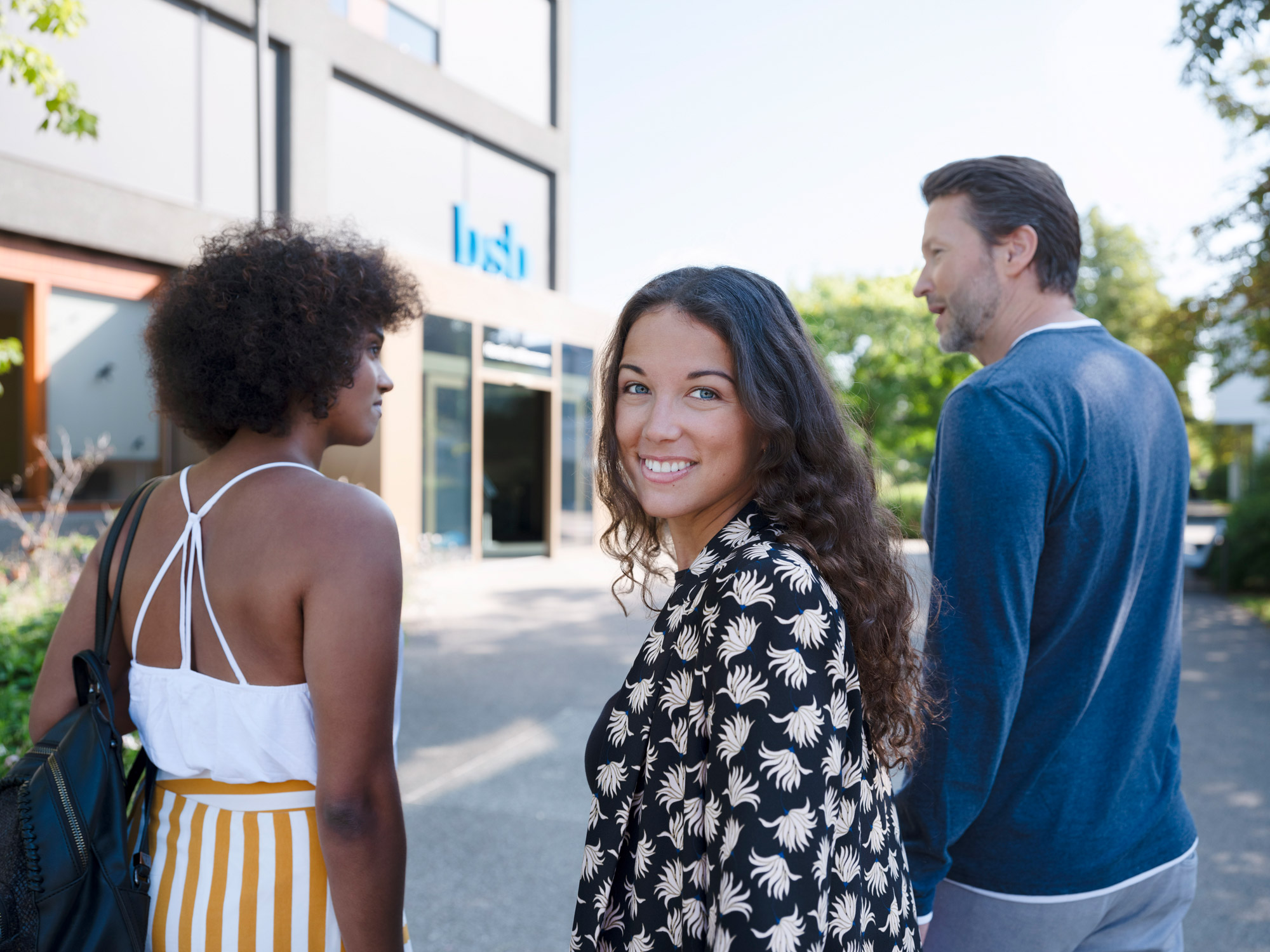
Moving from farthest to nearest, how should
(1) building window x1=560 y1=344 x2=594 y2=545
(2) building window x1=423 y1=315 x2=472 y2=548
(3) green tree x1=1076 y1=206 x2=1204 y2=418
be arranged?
(3) green tree x1=1076 y1=206 x2=1204 y2=418
(1) building window x1=560 y1=344 x2=594 y2=545
(2) building window x1=423 y1=315 x2=472 y2=548

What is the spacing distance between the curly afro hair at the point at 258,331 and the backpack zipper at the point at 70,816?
2.32ft

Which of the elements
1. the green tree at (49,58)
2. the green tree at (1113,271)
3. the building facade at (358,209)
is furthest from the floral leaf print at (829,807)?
the green tree at (1113,271)

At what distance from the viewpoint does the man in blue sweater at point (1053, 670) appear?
5.31 ft

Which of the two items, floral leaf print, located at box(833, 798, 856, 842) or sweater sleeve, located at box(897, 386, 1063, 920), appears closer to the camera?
floral leaf print, located at box(833, 798, 856, 842)

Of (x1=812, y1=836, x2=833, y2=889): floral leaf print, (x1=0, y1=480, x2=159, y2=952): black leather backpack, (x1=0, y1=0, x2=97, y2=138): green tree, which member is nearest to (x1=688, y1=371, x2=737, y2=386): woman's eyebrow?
(x1=812, y1=836, x2=833, y2=889): floral leaf print

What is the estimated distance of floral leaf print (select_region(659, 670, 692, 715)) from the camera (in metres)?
1.24

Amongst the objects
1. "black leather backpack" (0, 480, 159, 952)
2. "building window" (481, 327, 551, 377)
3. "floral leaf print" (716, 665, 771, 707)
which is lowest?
"black leather backpack" (0, 480, 159, 952)

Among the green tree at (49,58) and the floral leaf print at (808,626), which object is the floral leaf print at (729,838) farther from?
the green tree at (49,58)

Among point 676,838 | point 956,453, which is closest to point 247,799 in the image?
point 676,838

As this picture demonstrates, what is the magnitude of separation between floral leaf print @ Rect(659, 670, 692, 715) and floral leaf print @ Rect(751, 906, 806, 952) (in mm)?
285

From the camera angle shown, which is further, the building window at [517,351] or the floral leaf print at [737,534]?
the building window at [517,351]

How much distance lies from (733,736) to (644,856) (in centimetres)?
25

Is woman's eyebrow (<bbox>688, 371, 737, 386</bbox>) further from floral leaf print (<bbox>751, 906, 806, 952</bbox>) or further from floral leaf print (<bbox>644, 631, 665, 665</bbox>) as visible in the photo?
floral leaf print (<bbox>751, 906, 806, 952</bbox>)

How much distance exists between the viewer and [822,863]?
111cm
